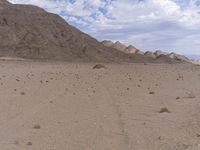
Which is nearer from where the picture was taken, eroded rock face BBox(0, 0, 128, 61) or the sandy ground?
the sandy ground

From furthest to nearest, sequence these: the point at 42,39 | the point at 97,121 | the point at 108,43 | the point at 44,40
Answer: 1. the point at 108,43
2. the point at 42,39
3. the point at 44,40
4. the point at 97,121

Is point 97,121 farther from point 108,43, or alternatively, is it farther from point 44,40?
point 108,43

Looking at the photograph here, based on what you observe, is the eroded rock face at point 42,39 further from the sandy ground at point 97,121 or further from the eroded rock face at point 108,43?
the sandy ground at point 97,121

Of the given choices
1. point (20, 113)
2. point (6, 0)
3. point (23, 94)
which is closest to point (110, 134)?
point (20, 113)

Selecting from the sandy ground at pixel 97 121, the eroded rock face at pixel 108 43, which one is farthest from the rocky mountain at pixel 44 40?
the sandy ground at pixel 97 121

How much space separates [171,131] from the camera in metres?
14.0

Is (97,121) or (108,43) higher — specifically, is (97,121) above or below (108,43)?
below

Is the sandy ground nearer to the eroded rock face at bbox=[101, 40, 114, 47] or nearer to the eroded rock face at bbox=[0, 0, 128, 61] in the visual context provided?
the eroded rock face at bbox=[0, 0, 128, 61]

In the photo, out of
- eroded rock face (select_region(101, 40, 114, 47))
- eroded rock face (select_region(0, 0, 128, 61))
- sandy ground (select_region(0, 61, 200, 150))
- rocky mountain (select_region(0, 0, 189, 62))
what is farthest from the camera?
eroded rock face (select_region(101, 40, 114, 47))

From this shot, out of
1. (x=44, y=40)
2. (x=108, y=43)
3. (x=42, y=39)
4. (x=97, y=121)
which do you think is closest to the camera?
(x=97, y=121)

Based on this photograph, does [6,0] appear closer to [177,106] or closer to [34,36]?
[34,36]

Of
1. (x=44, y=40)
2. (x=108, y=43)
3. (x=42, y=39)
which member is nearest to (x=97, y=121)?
(x=44, y=40)

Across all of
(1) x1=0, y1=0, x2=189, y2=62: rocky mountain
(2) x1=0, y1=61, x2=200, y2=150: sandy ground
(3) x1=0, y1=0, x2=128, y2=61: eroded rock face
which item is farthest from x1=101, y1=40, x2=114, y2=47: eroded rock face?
(2) x1=0, y1=61, x2=200, y2=150: sandy ground

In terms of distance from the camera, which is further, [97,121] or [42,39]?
[42,39]
